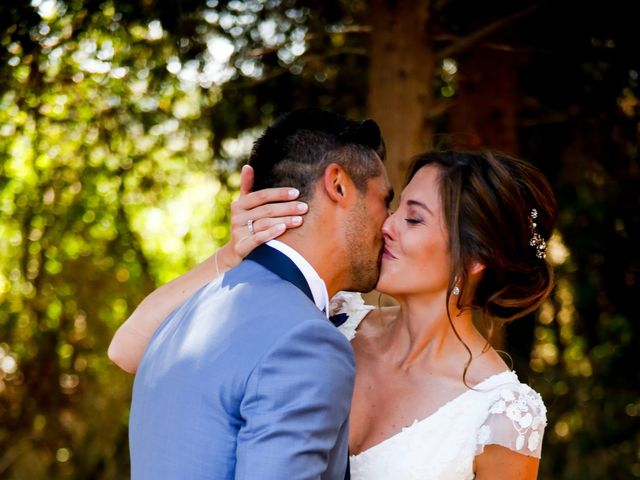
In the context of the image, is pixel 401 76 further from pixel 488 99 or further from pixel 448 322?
pixel 448 322

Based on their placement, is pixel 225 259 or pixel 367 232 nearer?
pixel 367 232

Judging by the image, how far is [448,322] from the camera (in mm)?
3230

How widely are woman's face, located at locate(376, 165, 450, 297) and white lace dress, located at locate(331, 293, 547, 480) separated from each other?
426 millimetres

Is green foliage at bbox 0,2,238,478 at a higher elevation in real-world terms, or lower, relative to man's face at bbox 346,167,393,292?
lower

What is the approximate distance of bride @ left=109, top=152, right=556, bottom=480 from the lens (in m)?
2.94

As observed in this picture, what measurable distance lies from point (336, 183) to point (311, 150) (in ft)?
0.40

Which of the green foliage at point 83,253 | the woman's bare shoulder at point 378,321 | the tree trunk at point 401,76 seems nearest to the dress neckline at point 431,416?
the woman's bare shoulder at point 378,321

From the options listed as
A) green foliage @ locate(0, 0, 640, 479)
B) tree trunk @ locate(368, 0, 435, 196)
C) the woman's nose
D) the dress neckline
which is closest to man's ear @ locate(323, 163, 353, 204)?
the woman's nose

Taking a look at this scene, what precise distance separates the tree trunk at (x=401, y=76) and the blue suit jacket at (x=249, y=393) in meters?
2.36

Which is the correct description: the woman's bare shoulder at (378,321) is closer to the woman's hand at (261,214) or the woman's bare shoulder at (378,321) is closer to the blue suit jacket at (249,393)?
the woman's hand at (261,214)

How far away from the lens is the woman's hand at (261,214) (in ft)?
7.65

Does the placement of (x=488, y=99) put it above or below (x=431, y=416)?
above

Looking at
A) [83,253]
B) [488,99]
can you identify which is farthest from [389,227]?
[83,253]

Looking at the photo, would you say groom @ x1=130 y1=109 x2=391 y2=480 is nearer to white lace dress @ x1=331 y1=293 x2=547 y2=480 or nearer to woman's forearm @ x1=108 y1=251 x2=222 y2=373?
woman's forearm @ x1=108 y1=251 x2=222 y2=373
